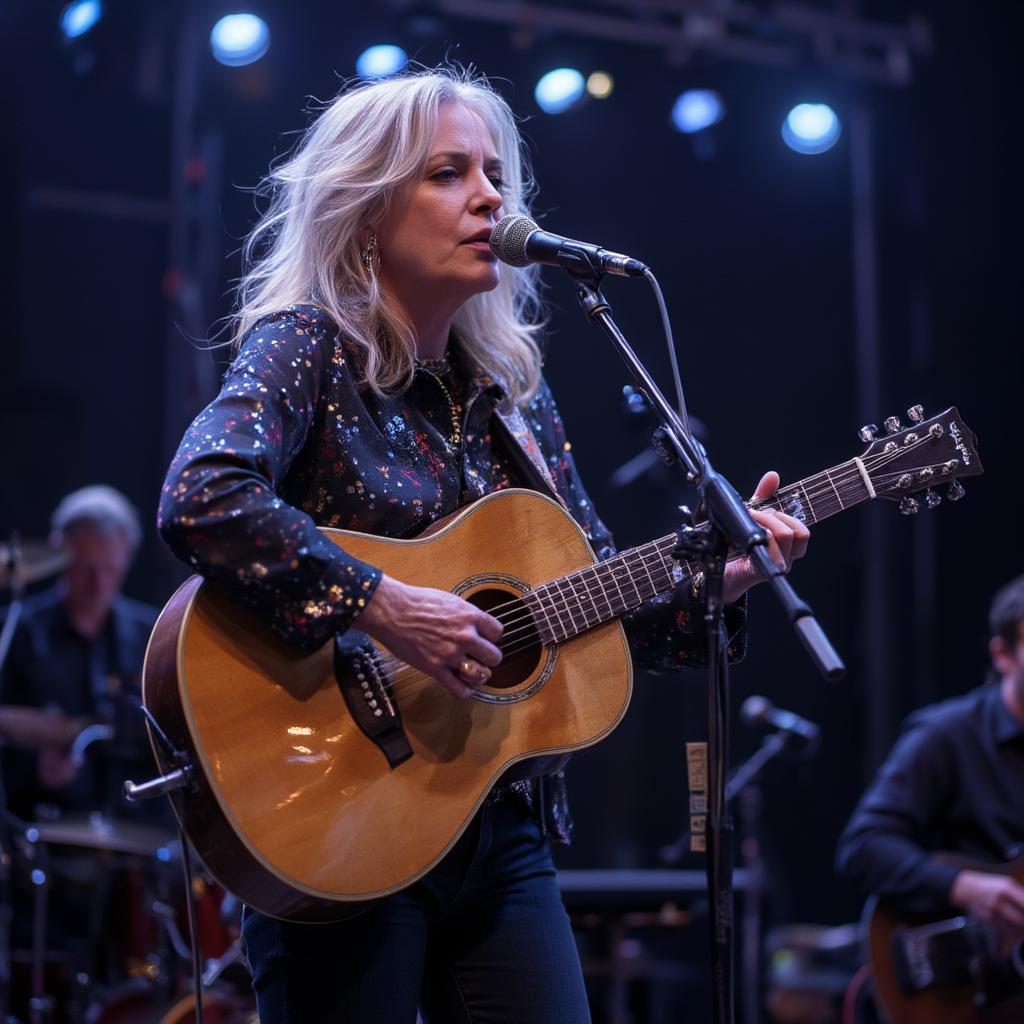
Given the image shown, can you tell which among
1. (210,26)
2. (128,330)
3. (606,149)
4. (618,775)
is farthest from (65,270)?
(618,775)

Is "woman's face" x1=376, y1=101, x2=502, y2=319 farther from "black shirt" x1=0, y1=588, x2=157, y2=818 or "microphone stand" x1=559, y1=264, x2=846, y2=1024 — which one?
"black shirt" x1=0, y1=588, x2=157, y2=818

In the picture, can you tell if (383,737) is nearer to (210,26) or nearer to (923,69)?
(210,26)

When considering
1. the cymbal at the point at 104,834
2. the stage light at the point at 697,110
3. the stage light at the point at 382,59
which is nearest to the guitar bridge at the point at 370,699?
the cymbal at the point at 104,834

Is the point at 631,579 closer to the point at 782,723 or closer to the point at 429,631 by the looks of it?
the point at 429,631

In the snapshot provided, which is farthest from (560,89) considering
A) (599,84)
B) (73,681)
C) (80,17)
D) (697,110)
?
(73,681)

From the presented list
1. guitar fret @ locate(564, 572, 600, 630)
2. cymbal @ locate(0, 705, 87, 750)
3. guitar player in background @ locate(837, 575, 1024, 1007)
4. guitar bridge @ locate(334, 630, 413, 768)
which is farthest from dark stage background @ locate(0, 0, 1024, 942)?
guitar bridge @ locate(334, 630, 413, 768)

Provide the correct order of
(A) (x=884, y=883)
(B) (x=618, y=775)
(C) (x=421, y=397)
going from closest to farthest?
(C) (x=421, y=397) < (A) (x=884, y=883) < (B) (x=618, y=775)

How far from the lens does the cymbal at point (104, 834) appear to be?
4.85 metres

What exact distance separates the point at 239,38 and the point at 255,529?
4575 millimetres

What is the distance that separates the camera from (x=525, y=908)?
7.50ft

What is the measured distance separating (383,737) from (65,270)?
186 inches

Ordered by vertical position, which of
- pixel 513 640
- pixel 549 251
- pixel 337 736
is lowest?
pixel 337 736

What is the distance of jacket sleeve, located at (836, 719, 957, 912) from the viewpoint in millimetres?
4559

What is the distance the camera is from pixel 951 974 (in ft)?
14.4
